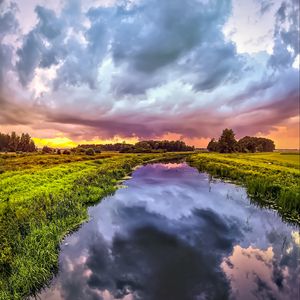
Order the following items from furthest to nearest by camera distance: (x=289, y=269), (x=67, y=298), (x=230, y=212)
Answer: (x=230, y=212) → (x=289, y=269) → (x=67, y=298)

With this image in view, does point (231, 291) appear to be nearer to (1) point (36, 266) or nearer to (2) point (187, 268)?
(2) point (187, 268)

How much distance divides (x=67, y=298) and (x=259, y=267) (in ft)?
29.1

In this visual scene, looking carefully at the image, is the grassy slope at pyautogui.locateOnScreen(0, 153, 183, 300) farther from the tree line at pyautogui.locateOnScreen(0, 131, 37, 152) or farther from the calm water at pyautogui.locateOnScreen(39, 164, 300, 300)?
the tree line at pyautogui.locateOnScreen(0, 131, 37, 152)

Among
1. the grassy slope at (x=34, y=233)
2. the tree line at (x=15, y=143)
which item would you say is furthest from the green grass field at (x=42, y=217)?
the tree line at (x=15, y=143)

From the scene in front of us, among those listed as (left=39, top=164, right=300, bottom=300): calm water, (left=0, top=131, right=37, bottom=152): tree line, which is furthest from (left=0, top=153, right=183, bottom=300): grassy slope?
(left=0, top=131, right=37, bottom=152): tree line

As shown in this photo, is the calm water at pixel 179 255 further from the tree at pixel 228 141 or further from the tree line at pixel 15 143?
the tree line at pixel 15 143

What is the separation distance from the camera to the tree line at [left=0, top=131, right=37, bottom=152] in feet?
491

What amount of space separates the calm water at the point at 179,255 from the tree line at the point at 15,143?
145 meters

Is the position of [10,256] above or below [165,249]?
above

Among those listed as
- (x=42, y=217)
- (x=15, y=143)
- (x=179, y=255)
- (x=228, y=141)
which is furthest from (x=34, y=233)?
(x=15, y=143)

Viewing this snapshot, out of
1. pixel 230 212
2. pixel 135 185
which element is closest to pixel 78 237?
pixel 230 212

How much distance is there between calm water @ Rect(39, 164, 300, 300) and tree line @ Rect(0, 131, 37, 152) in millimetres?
145216

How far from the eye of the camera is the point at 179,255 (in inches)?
571

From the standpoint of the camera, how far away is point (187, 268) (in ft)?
42.8
